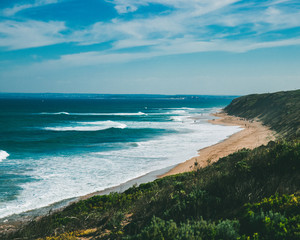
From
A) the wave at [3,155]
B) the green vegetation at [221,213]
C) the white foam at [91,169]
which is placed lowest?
the white foam at [91,169]

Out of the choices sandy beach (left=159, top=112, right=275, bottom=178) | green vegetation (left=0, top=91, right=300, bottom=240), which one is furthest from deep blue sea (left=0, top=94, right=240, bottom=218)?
green vegetation (left=0, top=91, right=300, bottom=240)

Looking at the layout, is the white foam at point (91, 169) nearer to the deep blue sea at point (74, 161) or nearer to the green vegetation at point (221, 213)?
the deep blue sea at point (74, 161)

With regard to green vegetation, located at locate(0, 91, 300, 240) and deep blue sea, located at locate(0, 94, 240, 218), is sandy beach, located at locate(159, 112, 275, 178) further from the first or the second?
green vegetation, located at locate(0, 91, 300, 240)

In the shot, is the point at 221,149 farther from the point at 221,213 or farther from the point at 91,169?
the point at 221,213

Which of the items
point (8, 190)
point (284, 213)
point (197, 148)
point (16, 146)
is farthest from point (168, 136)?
point (284, 213)

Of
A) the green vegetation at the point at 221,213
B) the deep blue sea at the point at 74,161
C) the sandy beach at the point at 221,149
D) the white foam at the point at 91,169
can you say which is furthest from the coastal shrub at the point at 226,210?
the deep blue sea at the point at 74,161

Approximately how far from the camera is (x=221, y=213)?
6.52 meters

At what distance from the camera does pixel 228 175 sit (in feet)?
26.4

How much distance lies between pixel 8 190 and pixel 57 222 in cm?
1033

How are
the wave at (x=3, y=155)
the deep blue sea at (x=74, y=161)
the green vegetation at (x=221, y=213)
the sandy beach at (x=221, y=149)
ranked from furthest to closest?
the wave at (x=3, y=155) < the sandy beach at (x=221, y=149) < the deep blue sea at (x=74, y=161) < the green vegetation at (x=221, y=213)

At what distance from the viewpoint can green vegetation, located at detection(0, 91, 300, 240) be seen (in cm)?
511

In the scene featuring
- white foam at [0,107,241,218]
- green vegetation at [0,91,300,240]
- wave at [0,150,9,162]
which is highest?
green vegetation at [0,91,300,240]

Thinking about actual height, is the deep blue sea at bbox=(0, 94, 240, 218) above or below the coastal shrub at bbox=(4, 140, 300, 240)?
below

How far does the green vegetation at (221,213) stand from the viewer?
16.8ft
